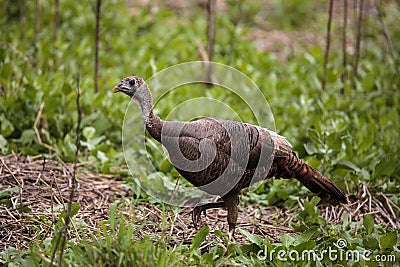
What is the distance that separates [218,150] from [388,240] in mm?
1146

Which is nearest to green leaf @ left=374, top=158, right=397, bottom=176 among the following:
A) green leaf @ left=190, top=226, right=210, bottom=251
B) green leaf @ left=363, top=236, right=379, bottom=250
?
green leaf @ left=363, top=236, right=379, bottom=250

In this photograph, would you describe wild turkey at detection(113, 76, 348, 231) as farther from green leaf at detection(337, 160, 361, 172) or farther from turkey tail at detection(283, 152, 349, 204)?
green leaf at detection(337, 160, 361, 172)

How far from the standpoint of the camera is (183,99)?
6.36 m

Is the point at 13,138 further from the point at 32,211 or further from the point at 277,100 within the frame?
the point at 277,100

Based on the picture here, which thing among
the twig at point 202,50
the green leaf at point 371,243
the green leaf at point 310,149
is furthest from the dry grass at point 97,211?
the twig at point 202,50

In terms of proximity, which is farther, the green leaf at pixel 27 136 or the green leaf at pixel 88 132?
the green leaf at pixel 88 132

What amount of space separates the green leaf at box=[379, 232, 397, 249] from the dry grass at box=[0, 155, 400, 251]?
693mm

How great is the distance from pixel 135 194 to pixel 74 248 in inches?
55.8

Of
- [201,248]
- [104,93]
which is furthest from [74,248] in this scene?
[104,93]

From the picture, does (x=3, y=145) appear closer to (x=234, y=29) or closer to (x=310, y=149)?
(x=310, y=149)

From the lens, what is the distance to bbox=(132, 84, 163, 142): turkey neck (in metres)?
3.66

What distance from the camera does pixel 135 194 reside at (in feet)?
15.1

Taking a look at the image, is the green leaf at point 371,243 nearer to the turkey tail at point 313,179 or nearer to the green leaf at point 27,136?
the turkey tail at point 313,179

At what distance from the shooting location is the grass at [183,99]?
11.6ft
